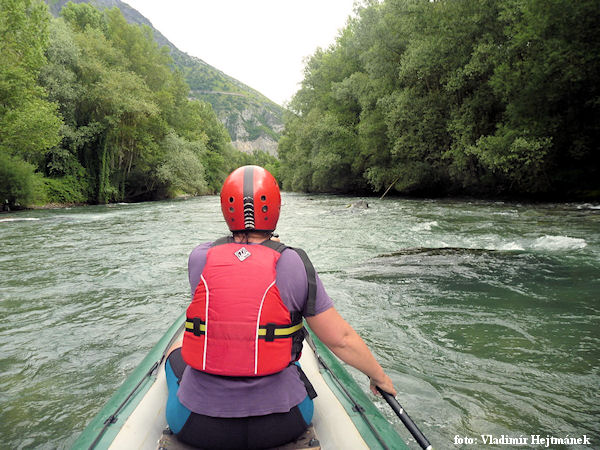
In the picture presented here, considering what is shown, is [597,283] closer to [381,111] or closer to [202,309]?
[202,309]

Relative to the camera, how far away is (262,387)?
151 centimetres


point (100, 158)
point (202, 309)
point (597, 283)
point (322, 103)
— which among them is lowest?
point (597, 283)

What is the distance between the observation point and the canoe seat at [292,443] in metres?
1.52

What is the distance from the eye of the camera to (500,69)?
15031 millimetres

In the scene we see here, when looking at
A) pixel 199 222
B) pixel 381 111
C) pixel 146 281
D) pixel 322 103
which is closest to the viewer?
pixel 146 281

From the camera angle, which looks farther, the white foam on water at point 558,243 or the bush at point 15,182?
the bush at point 15,182

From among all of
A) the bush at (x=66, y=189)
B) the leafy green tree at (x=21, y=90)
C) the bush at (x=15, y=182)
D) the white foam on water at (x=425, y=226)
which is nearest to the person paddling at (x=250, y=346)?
the white foam on water at (x=425, y=226)

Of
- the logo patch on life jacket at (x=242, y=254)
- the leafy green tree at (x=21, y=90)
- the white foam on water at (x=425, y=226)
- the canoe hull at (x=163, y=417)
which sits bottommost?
the canoe hull at (x=163, y=417)

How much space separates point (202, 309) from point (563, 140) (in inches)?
708

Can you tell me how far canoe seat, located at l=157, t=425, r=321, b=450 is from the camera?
1.52 m

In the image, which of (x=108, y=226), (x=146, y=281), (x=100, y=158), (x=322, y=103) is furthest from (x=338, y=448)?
(x=322, y=103)

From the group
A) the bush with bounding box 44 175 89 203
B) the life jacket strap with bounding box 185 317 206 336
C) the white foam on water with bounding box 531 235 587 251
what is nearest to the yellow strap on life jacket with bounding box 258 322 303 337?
the life jacket strap with bounding box 185 317 206 336

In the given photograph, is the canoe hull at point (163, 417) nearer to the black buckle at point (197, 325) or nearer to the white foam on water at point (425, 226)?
the black buckle at point (197, 325)

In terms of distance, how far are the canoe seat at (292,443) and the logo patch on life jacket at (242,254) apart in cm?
77
